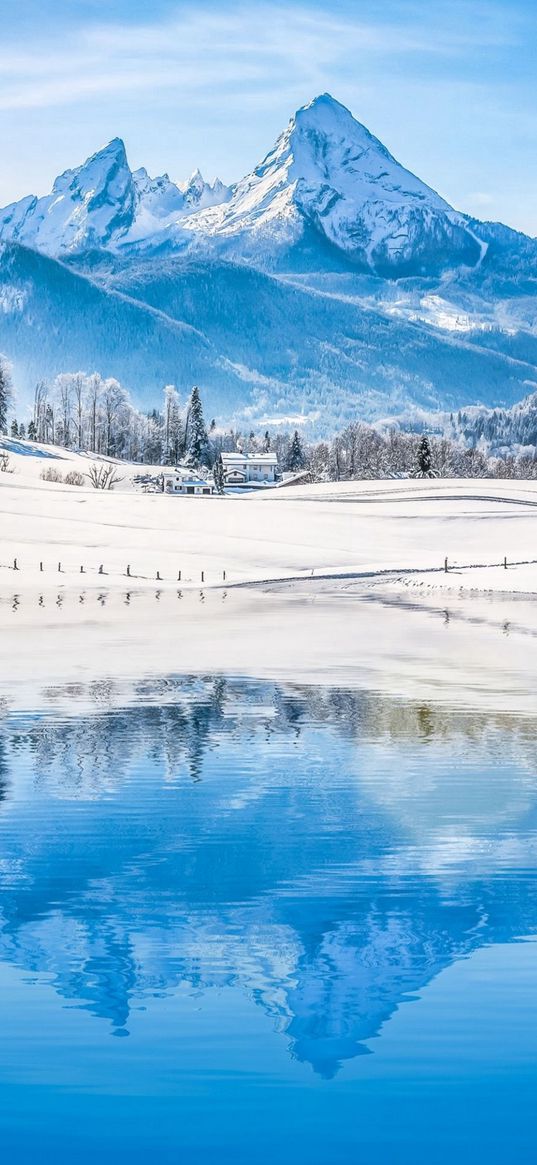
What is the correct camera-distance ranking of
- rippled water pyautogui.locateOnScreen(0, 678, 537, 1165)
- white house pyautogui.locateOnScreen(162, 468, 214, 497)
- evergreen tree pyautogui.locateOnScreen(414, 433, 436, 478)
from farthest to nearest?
white house pyautogui.locateOnScreen(162, 468, 214, 497) → evergreen tree pyautogui.locateOnScreen(414, 433, 436, 478) → rippled water pyautogui.locateOnScreen(0, 678, 537, 1165)

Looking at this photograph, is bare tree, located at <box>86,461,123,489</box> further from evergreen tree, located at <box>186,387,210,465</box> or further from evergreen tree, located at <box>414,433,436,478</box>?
evergreen tree, located at <box>414,433,436,478</box>

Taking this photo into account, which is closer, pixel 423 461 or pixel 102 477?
pixel 423 461

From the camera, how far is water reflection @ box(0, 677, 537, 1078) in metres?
11.7

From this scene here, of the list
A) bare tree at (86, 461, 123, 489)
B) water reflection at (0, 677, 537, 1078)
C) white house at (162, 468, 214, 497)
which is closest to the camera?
water reflection at (0, 677, 537, 1078)

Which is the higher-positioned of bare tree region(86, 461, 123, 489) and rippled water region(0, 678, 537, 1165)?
bare tree region(86, 461, 123, 489)

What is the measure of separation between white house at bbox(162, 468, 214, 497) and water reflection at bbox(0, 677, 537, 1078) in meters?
152

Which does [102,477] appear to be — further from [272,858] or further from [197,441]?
[272,858]

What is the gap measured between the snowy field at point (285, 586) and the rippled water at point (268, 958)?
10.2m

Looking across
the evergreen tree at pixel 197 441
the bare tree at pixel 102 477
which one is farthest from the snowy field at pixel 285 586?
the evergreen tree at pixel 197 441

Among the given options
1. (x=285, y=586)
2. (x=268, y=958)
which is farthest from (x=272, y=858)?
(x=285, y=586)

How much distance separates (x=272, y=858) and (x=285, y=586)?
53.2 meters

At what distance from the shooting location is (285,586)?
68.5 m

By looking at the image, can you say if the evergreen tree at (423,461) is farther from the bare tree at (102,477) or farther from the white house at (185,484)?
the bare tree at (102,477)

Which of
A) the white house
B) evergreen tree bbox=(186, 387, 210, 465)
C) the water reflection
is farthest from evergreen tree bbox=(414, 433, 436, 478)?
the water reflection
